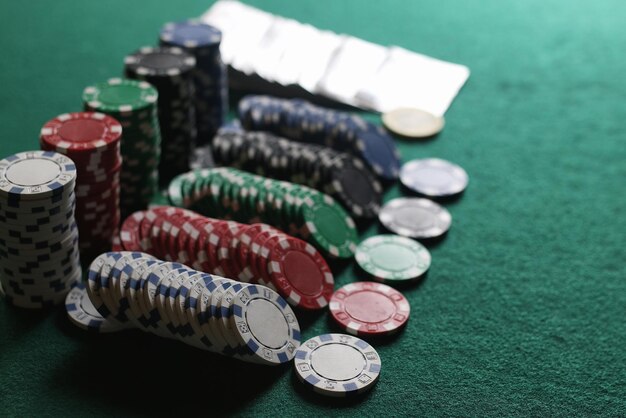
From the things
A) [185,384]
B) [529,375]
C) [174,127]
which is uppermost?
[174,127]

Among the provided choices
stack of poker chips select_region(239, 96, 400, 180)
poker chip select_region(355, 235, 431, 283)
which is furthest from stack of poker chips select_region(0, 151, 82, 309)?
stack of poker chips select_region(239, 96, 400, 180)

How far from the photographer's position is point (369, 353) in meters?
3.10

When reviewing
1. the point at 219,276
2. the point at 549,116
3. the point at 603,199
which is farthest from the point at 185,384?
the point at 549,116

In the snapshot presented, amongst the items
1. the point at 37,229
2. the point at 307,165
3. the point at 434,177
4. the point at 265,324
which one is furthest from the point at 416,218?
the point at 37,229

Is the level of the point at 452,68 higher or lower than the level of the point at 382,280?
higher

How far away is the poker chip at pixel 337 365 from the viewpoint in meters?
2.95

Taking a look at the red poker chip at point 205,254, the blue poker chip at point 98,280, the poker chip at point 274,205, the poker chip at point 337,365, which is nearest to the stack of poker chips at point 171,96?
the poker chip at point 274,205

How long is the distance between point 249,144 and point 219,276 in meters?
1.02

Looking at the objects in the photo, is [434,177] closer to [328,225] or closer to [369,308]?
[328,225]

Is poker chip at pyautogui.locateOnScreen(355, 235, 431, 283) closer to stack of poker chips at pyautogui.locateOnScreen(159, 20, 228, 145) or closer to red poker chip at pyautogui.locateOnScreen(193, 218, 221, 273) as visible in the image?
red poker chip at pyautogui.locateOnScreen(193, 218, 221, 273)

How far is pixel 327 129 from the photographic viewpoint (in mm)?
4230

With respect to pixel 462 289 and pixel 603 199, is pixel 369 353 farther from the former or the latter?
pixel 603 199

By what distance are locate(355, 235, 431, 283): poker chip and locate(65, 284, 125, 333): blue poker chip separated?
1073 mm

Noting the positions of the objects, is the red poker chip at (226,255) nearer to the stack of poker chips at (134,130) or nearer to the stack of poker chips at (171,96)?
the stack of poker chips at (134,130)
